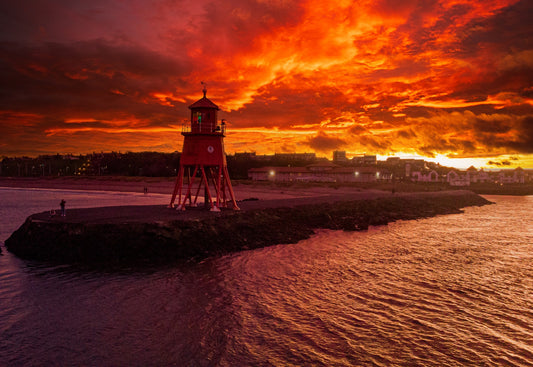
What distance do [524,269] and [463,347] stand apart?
12.3 metres

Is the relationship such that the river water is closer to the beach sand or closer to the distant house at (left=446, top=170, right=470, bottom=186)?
the beach sand

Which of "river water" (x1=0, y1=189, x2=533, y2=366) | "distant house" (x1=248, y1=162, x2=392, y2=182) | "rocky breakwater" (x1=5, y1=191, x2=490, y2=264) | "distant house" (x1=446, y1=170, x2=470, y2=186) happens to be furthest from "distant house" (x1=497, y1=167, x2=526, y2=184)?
"rocky breakwater" (x1=5, y1=191, x2=490, y2=264)

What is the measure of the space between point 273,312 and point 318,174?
3697 inches

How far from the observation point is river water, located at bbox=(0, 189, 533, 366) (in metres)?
8.55

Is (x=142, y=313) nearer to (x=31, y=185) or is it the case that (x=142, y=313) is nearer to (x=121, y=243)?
(x=121, y=243)

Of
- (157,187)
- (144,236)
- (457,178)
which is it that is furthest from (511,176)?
(144,236)

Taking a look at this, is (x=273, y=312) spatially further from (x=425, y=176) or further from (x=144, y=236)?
(x=425, y=176)

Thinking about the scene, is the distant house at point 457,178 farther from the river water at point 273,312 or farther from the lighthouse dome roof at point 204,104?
the lighthouse dome roof at point 204,104

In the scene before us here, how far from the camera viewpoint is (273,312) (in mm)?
11172

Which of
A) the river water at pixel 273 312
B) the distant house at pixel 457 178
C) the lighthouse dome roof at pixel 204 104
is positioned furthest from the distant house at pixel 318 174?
the river water at pixel 273 312

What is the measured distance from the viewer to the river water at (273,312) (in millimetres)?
8547

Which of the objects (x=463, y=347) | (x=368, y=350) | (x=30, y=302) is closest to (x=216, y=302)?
(x=368, y=350)

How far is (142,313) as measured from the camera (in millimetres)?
10867

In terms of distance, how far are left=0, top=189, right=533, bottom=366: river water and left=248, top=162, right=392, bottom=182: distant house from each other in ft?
268
